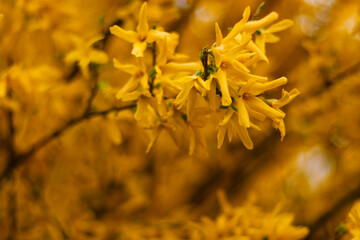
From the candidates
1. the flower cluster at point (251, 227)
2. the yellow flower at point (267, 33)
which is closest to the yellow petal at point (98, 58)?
the yellow flower at point (267, 33)

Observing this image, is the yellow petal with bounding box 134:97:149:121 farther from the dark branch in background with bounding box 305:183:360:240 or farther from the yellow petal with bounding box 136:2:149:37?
the dark branch in background with bounding box 305:183:360:240

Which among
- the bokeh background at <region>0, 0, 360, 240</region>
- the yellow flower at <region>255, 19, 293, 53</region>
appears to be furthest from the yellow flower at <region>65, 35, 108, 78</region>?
the yellow flower at <region>255, 19, 293, 53</region>

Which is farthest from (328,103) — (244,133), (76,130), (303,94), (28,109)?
(28,109)

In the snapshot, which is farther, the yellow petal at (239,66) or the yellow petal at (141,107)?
the yellow petal at (141,107)

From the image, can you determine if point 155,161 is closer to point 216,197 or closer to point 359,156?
point 216,197

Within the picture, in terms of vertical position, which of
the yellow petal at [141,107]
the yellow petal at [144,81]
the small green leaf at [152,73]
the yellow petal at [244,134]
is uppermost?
the small green leaf at [152,73]

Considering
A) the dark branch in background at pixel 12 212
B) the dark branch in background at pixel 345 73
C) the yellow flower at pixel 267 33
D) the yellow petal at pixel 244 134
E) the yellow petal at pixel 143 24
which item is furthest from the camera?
the dark branch in background at pixel 345 73

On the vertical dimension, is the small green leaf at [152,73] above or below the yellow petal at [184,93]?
above

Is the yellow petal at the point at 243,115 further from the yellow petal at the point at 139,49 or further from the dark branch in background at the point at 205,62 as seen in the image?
the yellow petal at the point at 139,49

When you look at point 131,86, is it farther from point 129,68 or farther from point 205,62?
point 205,62
